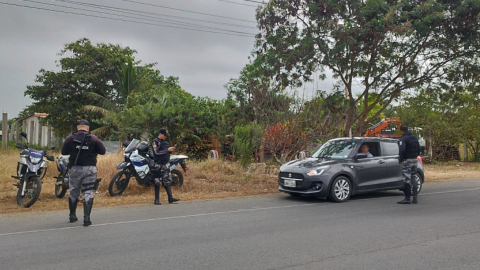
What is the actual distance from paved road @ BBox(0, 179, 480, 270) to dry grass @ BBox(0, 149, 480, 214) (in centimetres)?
107

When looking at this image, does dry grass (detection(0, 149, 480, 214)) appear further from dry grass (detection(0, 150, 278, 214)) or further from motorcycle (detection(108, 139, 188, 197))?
motorcycle (detection(108, 139, 188, 197))

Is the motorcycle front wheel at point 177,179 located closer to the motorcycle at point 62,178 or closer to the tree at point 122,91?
the motorcycle at point 62,178

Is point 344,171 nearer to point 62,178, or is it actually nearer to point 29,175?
point 62,178

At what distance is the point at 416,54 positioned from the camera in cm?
1523

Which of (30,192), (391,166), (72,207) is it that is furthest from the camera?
(391,166)

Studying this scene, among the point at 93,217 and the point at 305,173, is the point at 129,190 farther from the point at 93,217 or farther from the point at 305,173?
the point at 305,173

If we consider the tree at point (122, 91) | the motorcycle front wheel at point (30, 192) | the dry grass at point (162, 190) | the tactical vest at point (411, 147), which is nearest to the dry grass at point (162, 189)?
the dry grass at point (162, 190)

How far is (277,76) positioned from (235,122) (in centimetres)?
528

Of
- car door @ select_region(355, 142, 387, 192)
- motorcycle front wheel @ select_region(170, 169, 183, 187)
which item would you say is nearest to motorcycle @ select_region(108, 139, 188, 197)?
motorcycle front wheel @ select_region(170, 169, 183, 187)

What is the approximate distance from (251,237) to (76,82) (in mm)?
25449

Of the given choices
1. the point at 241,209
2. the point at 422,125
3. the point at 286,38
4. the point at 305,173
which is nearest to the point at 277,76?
the point at 286,38

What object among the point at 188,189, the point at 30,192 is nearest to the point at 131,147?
the point at 188,189

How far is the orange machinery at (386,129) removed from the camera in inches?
1037

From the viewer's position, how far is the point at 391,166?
447 inches
